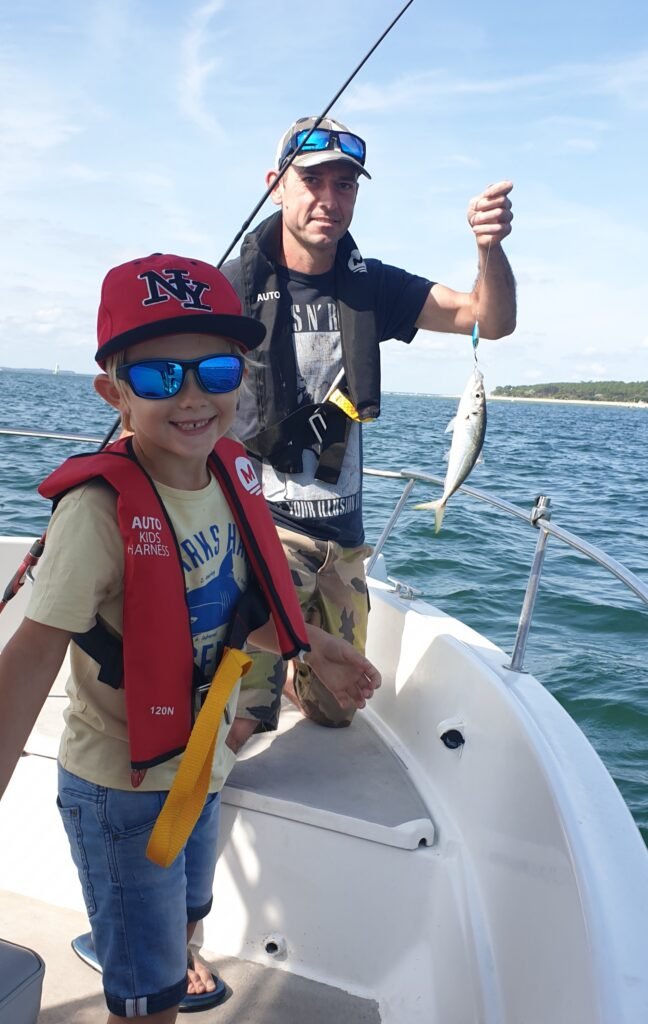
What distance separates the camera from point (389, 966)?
2297 millimetres

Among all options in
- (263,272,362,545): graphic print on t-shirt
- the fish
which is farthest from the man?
the fish

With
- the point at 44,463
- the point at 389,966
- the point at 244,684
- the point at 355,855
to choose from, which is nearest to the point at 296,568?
the point at 244,684

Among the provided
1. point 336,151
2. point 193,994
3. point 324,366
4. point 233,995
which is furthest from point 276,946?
point 336,151

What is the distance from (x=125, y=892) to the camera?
159cm

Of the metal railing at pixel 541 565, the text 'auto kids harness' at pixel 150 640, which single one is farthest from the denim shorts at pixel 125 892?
the metal railing at pixel 541 565

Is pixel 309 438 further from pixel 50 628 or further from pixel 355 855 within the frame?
pixel 50 628

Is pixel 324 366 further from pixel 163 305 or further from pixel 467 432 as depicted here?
pixel 163 305

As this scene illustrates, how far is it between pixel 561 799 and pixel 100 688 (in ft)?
3.34

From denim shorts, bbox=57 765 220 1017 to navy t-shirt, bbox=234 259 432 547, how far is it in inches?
58.1

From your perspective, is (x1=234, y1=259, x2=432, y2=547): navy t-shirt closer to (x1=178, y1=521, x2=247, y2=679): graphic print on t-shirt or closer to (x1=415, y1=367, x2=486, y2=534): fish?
(x1=415, y1=367, x2=486, y2=534): fish

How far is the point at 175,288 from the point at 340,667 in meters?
0.98

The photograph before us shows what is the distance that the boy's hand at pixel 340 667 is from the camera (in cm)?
200

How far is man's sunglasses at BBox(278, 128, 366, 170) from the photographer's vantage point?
2674mm

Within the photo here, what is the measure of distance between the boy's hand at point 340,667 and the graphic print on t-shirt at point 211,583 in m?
0.30
